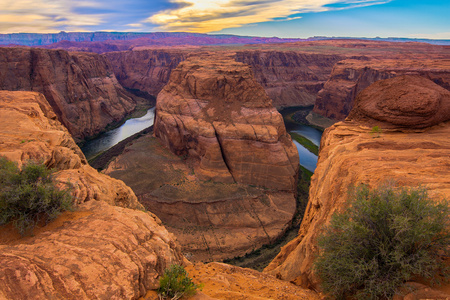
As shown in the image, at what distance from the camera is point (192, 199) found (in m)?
25.0

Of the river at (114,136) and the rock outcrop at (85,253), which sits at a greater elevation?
the rock outcrop at (85,253)

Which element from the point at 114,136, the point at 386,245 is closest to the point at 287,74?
the point at 114,136

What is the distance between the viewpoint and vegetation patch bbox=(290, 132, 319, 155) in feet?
149

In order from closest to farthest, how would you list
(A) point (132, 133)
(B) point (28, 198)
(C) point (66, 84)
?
(B) point (28, 198) → (C) point (66, 84) → (A) point (132, 133)

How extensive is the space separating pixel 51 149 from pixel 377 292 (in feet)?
44.8

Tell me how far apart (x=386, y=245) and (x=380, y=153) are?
5962mm

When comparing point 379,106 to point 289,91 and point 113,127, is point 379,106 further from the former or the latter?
point 289,91

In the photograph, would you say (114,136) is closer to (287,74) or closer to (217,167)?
(217,167)

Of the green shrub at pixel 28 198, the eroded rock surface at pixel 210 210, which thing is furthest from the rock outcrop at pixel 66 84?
the green shrub at pixel 28 198

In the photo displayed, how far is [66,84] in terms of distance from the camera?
5041cm

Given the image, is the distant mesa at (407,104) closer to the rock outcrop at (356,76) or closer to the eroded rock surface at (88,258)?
the eroded rock surface at (88,258)

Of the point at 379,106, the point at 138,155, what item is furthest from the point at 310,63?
the point at 379,106

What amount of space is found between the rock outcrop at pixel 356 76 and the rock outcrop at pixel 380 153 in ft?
122

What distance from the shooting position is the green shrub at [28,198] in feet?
22.9
